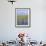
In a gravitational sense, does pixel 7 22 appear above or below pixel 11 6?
below

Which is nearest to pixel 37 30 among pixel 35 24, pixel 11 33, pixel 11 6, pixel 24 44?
pixel 35 24

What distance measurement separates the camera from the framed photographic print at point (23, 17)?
6.18 metres

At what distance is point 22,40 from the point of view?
4.27m

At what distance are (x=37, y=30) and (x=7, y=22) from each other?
1276mm

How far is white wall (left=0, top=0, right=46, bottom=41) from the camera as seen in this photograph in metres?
6.16

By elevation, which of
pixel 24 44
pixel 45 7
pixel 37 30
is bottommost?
pixel 24 44

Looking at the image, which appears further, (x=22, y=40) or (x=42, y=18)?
(x=42, y=18)

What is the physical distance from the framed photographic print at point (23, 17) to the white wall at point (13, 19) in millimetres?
123

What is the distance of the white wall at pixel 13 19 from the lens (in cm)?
616

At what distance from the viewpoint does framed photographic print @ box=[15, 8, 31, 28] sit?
243 inches

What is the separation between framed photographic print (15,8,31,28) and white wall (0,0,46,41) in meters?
0.12

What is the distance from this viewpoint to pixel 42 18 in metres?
6.28

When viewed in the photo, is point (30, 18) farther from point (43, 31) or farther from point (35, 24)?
point (43, 31)

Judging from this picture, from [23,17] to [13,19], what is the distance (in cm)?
42
